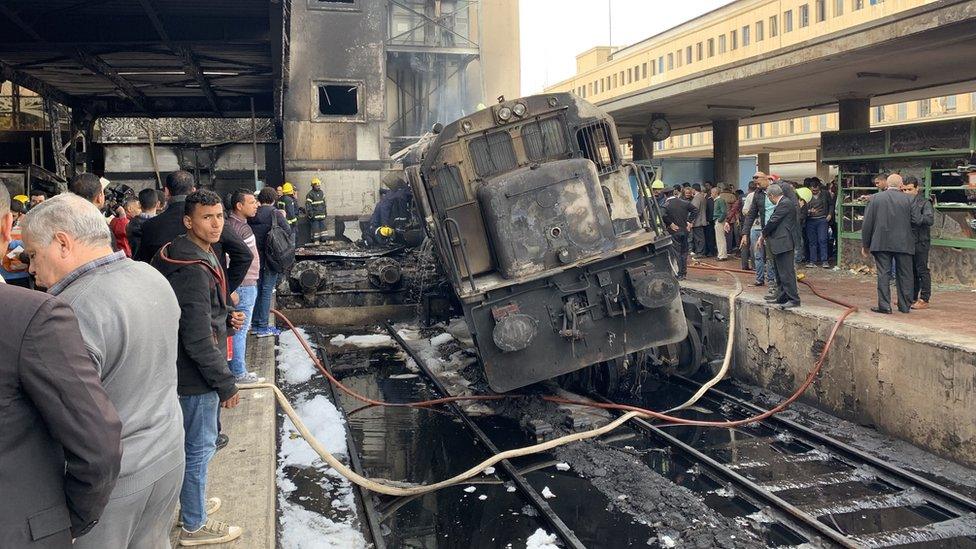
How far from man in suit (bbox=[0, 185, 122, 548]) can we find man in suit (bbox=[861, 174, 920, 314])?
895cm

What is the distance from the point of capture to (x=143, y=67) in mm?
14195

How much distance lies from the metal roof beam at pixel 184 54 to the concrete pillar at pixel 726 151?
1216 centimetres

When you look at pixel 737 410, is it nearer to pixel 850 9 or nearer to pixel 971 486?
pixel 971 486

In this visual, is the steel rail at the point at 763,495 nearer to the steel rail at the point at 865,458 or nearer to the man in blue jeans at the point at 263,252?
the steel rail at the point at 865,458

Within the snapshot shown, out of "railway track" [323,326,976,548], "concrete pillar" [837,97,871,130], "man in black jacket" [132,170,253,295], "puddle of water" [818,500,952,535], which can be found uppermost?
"concrete pillar" [837,97,871,130]

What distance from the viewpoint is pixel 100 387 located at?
240cm

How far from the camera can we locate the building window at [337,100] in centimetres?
2344

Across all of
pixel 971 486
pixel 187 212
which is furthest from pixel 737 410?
pixel 187 212

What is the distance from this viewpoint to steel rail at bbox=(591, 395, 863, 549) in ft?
18.0

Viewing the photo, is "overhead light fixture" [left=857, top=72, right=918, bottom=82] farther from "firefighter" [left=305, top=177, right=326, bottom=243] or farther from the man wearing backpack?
"firefighter" [left=305, top=177, right=326, bottom=243]

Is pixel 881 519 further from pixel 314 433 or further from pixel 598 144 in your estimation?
pixel 314 433

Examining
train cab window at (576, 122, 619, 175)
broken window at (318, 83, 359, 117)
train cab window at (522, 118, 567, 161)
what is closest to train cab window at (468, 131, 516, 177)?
train cab window at (522, 118, 567, 161)

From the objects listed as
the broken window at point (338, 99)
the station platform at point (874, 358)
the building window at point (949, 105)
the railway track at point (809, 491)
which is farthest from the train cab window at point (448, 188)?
the building window at point (949, 105)

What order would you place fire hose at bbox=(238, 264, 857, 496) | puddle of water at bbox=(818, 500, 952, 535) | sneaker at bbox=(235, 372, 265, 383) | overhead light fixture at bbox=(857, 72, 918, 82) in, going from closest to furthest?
puddle of water at bbox=(818, 500, 952, 535)
fire hose at bbox=(238, 264, 857, 496)
sneaker at bbox=(235, 372, 265, 383)
overhead light fixture at bbox=(857, 72, 918, 82)
